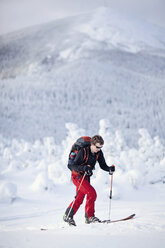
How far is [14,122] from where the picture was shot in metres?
45.2

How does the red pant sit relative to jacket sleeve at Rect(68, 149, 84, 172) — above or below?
below

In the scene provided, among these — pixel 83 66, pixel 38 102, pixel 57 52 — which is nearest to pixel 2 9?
pixel 38 102

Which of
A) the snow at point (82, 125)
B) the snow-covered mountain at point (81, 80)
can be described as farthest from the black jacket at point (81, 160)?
the snow-covered mountain at point (81, 80)

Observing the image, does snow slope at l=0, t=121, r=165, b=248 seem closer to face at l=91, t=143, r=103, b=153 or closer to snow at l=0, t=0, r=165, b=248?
snow at l=0, t=0, r=165, b=248

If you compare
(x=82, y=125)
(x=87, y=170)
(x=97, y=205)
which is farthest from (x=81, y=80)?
(x=87, y=170)

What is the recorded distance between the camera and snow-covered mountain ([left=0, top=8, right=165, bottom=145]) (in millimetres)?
43125

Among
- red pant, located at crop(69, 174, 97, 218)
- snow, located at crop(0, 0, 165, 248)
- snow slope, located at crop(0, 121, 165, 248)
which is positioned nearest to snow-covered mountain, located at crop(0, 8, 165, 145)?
snow, located at crop(0, 0, 165, 248)

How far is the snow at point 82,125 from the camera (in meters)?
3.33

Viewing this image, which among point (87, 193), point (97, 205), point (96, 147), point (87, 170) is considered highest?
point (96, 147)

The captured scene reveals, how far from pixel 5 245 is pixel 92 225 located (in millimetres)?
1086

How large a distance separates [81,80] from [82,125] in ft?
83.3

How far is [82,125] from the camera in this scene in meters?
53.7

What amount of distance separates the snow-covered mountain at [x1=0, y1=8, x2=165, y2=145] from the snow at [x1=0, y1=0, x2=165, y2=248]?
0.28 metres

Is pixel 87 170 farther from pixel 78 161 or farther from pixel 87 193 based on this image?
pixel 87 193
